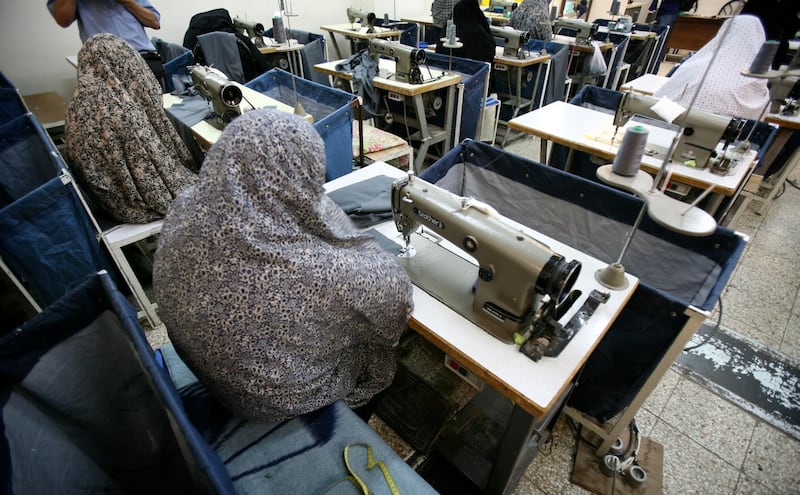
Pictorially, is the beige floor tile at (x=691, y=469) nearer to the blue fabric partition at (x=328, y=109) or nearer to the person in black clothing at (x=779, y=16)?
the blue fabric partition at (x=328, y=109)

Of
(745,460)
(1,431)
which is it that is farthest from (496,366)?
(745,460)

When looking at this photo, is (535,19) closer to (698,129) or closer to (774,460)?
(698,129)

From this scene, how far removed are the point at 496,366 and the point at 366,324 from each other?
1.06 feet

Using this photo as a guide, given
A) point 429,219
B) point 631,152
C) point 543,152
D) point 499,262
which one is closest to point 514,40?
point 543,152

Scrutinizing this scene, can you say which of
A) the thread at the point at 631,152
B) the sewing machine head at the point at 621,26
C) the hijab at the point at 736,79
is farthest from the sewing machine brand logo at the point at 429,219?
the sewing machine head at the point at 621,26

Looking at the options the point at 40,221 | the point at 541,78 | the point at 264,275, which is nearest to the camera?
the point at 264,275

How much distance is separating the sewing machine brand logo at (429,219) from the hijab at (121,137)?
123 cm

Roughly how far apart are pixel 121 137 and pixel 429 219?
1307mm

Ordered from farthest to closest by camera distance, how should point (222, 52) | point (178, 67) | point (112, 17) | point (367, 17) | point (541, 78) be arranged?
point (367, 17)
point (541, 78)
point (222, 52)
point (178, 67)
point (112, 17)

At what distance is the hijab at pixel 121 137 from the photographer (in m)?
1.41

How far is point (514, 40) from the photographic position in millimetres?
3473

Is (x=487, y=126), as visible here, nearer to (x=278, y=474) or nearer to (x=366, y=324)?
(x=366, y=324)

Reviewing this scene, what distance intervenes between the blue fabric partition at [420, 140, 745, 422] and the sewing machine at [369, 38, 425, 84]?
134 centimetres

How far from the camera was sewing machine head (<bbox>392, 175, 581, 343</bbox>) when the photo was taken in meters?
0.80
